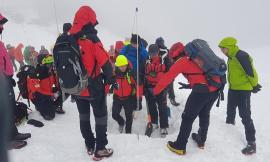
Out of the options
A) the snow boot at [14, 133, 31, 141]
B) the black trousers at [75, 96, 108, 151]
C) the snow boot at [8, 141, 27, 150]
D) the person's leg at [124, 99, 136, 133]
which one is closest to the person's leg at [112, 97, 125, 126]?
the person's leg at [124, 99, 136, 133]

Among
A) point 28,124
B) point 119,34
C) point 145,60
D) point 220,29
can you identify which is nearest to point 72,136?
point 28,124

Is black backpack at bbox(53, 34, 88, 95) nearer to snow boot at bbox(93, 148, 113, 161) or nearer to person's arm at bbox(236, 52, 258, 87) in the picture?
snow boot at bbox(93, 148, 113, 161)

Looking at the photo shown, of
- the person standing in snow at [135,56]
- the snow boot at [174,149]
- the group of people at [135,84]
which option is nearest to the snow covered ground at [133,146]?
the snow boot at [174,149]

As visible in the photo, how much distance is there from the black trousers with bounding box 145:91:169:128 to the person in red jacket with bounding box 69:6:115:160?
2286 mm

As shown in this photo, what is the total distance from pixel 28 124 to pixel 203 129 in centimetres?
375

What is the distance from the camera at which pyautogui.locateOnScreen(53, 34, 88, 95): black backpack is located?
5.03 metres

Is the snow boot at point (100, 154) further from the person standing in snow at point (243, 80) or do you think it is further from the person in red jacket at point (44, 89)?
the person standing in snow at point (243, 80)

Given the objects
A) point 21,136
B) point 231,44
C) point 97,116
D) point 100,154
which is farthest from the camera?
point 231,44

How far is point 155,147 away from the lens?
Result: 20.9 feet

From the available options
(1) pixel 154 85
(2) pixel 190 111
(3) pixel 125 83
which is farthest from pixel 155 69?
(2) pixel 190 111

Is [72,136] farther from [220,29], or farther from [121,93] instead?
[220,29]

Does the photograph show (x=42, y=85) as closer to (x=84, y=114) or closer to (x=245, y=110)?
(x=84, y=114)

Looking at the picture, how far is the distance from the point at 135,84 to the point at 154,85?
0.55 metres

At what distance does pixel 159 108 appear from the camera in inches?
311
